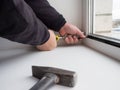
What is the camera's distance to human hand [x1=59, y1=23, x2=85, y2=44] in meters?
1.02

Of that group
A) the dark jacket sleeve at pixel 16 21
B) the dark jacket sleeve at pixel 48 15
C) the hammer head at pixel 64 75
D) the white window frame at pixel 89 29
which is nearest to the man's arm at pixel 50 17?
the dark jacket sleeve at pixel 48 15

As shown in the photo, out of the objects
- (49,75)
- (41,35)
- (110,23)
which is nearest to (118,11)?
(110,23)

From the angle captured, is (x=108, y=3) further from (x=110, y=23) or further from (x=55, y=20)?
(x=55, y=20)

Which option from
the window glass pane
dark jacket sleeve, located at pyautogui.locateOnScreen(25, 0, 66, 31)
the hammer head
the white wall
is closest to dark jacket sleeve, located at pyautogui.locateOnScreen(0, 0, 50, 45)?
the hammer head

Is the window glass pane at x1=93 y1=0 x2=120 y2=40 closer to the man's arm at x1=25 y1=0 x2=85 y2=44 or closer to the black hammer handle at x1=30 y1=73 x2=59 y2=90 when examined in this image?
the man's arm at x1=25 y1=0 x2=85 y2=44

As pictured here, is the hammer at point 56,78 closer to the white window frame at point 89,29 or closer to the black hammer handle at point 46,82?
the black hammer handle at point 46,82

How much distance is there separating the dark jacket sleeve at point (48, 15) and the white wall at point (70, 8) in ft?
0.75

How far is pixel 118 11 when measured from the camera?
0.92m

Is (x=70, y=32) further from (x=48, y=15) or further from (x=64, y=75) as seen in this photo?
(x=64, y=75)

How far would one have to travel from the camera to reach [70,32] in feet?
3.43

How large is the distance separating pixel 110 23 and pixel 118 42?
0.32 metres

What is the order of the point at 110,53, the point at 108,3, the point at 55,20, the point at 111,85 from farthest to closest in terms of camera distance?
the point at 108,3 < the point at 55,20 < the point at 110,53 < the point at 111,85

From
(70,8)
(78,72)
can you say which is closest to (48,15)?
(70,8)

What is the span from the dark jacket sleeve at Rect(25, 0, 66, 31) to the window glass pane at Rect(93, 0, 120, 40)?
282 millimetres
